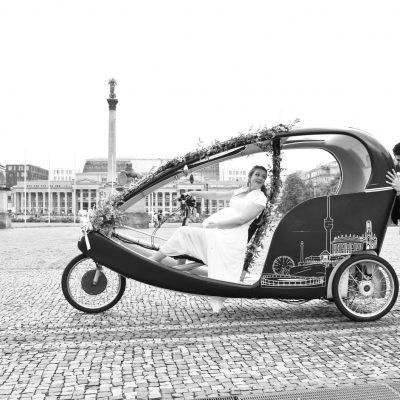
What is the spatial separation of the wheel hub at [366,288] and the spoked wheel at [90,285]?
265cm

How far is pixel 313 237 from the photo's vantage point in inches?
219

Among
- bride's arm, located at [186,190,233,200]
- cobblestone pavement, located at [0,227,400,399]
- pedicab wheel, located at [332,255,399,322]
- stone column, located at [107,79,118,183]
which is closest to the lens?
cobblestone pavement, located at [0,227,400,399]

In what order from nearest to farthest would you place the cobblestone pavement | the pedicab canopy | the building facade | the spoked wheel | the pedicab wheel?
the cobblestone pavement < the pedicab wheel < the pedicab canopy < the spoked wheel < the building facade

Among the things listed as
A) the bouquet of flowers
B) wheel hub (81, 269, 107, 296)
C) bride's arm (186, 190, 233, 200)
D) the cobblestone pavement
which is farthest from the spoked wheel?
bride's arm (186, 190, 233, 200)

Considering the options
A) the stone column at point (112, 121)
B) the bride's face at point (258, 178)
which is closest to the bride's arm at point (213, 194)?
the bride's face at point (258, 178)

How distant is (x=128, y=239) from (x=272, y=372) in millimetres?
2815

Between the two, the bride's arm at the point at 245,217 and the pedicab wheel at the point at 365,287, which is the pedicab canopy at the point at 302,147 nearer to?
the bride's arm at the point at 245,217

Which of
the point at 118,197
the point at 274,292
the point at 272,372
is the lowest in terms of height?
the point at 272,372

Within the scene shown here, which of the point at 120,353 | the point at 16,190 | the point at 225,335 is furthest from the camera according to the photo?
the point at 16,190

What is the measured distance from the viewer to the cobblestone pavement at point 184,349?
3.67 metres

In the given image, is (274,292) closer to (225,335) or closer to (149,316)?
(225,335)

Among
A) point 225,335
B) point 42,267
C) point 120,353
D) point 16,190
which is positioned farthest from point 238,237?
point 16,190

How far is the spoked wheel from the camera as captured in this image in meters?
5.93

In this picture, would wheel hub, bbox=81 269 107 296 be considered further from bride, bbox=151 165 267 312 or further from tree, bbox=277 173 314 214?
tree, bbox=277 173 314 214
